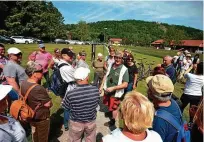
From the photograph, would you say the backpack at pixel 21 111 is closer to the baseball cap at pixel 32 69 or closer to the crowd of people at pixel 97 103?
the crowd of people at pixel 97 103

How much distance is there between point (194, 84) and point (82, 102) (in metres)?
3.13

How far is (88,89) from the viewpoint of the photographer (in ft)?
13.0

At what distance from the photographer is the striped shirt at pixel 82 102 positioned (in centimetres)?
387

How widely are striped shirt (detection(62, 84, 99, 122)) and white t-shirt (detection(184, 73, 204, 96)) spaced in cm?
276

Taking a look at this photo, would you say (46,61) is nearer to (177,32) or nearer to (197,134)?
(197,134)

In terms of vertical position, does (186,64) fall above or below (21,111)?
below

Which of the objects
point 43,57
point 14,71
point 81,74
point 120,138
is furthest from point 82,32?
point 120,138

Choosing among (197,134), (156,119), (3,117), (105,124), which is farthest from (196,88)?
(3,117)

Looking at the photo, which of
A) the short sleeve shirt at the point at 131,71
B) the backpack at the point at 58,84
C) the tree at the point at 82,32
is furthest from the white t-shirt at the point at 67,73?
the tree at the point at 82,32

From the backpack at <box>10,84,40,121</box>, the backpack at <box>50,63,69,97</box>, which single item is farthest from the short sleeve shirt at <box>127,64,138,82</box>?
the backpack at <box>10,84,40,121</box>

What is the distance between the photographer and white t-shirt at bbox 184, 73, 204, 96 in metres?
5.60

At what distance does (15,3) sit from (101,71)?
54.1 m

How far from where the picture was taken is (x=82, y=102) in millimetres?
3904

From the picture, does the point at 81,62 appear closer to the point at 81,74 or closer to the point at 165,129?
the point at 81,74
